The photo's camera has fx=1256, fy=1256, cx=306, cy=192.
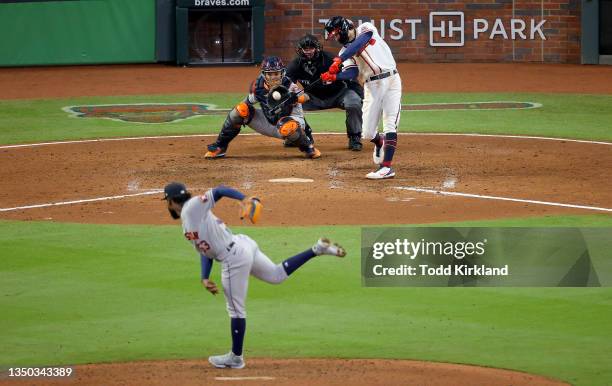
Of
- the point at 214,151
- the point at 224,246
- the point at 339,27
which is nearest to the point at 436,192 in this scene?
the point at 339,27

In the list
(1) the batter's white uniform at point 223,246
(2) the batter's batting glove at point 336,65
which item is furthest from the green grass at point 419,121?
(1) the batter's white uniform at point 223,246

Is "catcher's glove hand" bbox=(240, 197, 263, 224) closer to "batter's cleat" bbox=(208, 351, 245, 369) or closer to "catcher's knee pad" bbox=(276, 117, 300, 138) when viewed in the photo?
"batter's cleat" bbox=(208, 351, 245, 369)

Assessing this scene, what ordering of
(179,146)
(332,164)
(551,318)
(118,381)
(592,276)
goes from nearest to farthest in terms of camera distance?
(118,381) → (551,318) → (592,276) → (332,164) → (179,146)

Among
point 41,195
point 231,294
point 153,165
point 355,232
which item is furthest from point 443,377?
point 153,165

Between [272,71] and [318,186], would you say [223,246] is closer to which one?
[318,186]

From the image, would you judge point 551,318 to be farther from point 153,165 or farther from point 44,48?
point 44,48

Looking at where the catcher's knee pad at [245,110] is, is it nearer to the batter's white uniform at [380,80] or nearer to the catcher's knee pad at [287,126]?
the catcher's knee pad at [287,126]
